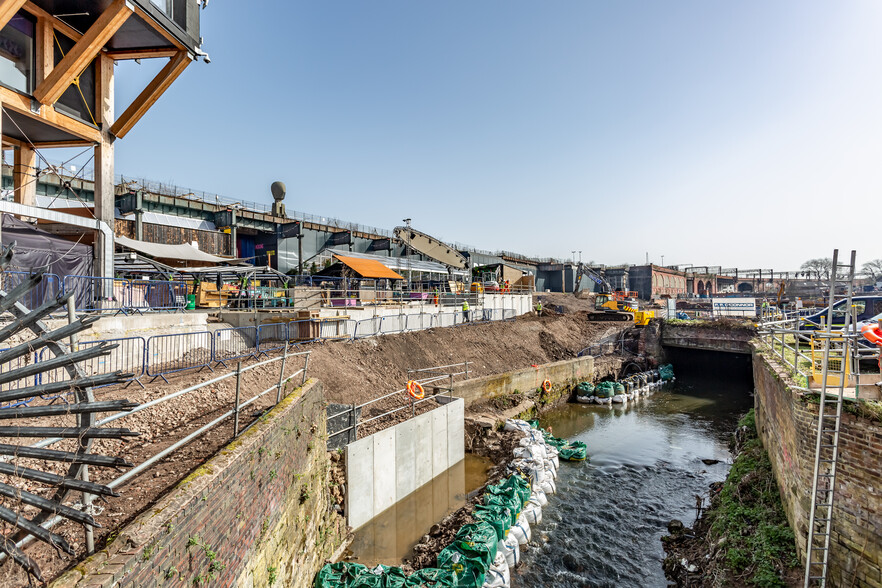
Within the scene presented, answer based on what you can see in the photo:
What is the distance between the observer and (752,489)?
10.2 metres

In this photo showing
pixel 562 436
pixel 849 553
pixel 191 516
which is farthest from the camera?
pixel 562 436

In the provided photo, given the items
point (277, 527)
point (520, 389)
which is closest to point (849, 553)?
point (277, 527)

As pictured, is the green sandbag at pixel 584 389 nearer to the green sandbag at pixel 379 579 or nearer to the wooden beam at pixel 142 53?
the green sandbag at pixel 379 579

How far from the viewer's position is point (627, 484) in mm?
13828

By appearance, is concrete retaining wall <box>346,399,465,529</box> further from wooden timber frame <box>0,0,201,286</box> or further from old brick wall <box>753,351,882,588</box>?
wooden timber frame <box>0,0,201,286</box>

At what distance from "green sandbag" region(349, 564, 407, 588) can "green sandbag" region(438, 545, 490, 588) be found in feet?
3.02

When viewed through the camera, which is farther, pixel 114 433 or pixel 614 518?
pixel 614 518

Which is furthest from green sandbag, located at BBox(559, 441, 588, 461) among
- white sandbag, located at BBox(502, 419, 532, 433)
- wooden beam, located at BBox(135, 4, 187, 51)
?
wooden beam, located at BBox(135, 4, 187, 51)

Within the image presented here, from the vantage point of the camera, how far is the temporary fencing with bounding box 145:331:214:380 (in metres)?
10.9

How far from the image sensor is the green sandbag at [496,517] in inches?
374

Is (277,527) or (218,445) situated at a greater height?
(218,445)

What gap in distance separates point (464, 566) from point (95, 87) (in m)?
15.6

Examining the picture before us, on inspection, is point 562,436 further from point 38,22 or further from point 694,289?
point 694,289

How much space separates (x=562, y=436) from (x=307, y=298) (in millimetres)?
12490
